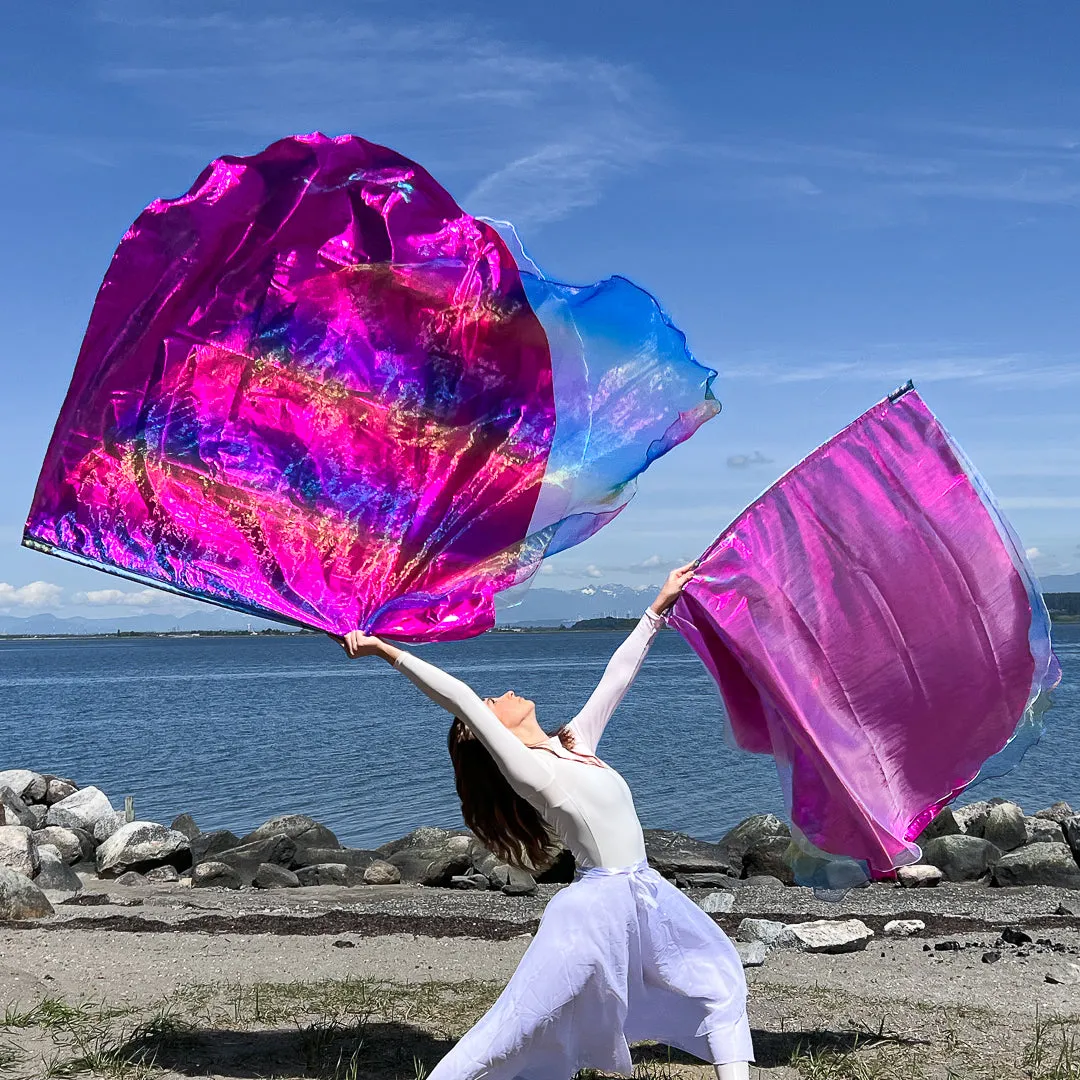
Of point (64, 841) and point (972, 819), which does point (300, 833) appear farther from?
Result: point (972, 819)

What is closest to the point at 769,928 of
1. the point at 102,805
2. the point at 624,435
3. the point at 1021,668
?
the point at 1021,668

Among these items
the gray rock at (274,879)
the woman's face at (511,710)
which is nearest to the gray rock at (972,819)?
the gray rock at (274,879)

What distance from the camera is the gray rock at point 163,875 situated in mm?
18125

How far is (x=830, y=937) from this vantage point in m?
10.7

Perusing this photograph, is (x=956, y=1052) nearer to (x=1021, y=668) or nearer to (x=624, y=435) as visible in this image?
(x=1021, y=668)

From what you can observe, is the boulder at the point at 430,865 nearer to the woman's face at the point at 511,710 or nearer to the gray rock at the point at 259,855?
the gray rock at the point at 259,855

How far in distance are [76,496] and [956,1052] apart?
5.63m

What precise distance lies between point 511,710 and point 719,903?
29.6 feet

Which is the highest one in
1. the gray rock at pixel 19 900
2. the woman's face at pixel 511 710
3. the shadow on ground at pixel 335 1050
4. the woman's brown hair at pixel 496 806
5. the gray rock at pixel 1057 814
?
the woman's face at pixel 511 710

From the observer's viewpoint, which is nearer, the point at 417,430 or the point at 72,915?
the point at 417,430

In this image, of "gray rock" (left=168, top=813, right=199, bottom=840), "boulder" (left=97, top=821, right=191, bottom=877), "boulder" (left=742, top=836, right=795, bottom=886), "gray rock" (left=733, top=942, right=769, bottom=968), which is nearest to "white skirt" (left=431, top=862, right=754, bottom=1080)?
"gray rock" (left=733, top=942, right=769, bottom=968)

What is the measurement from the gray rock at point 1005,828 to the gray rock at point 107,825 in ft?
45.9

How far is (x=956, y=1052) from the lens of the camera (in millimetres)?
7113

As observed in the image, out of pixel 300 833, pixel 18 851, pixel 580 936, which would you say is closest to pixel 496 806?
pixel 580 936
